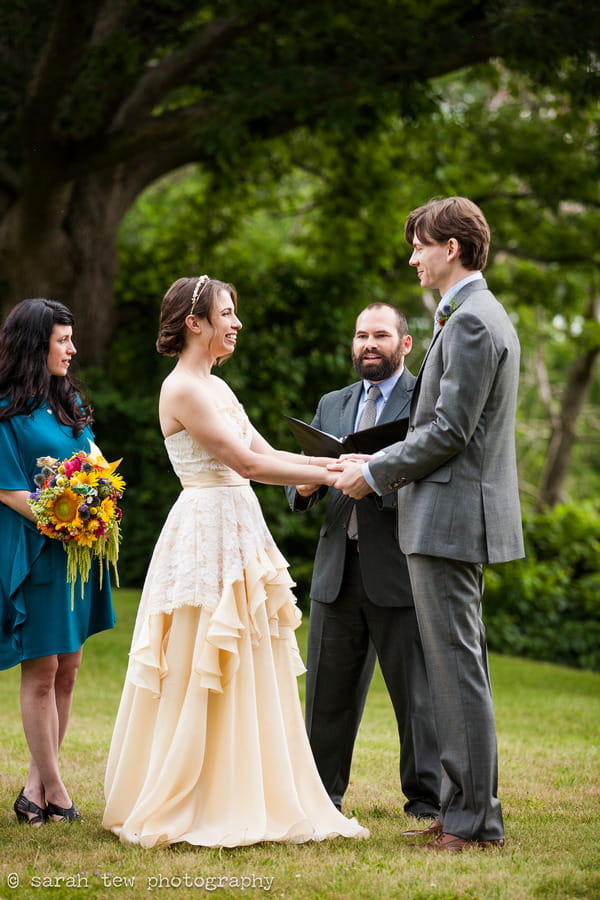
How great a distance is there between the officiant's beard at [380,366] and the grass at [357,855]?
2166mm

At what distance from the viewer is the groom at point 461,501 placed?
434 cm

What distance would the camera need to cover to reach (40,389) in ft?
16.1

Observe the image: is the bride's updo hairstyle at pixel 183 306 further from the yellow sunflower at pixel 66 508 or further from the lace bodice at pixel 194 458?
the yellow sunflower at pixel 66 508

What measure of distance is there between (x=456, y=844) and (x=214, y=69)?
876cm

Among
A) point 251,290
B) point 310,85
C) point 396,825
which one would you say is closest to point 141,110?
point 310,85

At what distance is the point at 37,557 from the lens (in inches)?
189

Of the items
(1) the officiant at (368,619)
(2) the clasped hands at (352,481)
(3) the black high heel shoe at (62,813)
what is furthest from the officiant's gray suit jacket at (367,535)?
(3) the black high heel shoe at (62,813)

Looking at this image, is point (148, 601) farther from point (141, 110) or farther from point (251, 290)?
point (251, 290)

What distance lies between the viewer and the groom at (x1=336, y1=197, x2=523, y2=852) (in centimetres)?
434

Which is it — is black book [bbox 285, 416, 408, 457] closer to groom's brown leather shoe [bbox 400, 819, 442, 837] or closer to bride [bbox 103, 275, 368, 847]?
bride [bbox 103, 275, 368, 847]

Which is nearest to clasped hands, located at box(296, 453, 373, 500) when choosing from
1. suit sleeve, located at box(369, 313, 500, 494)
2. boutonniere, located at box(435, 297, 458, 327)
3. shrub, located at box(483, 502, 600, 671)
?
suit sleeve, located at box(369, 313, 500, 494)

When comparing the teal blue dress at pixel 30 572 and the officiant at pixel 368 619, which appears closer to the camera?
Result: the teal blue dress at pixel 30 572

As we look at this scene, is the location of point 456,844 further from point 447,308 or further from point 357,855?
point 447,308

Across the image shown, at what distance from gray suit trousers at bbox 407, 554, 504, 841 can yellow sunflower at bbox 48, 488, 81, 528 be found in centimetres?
148
